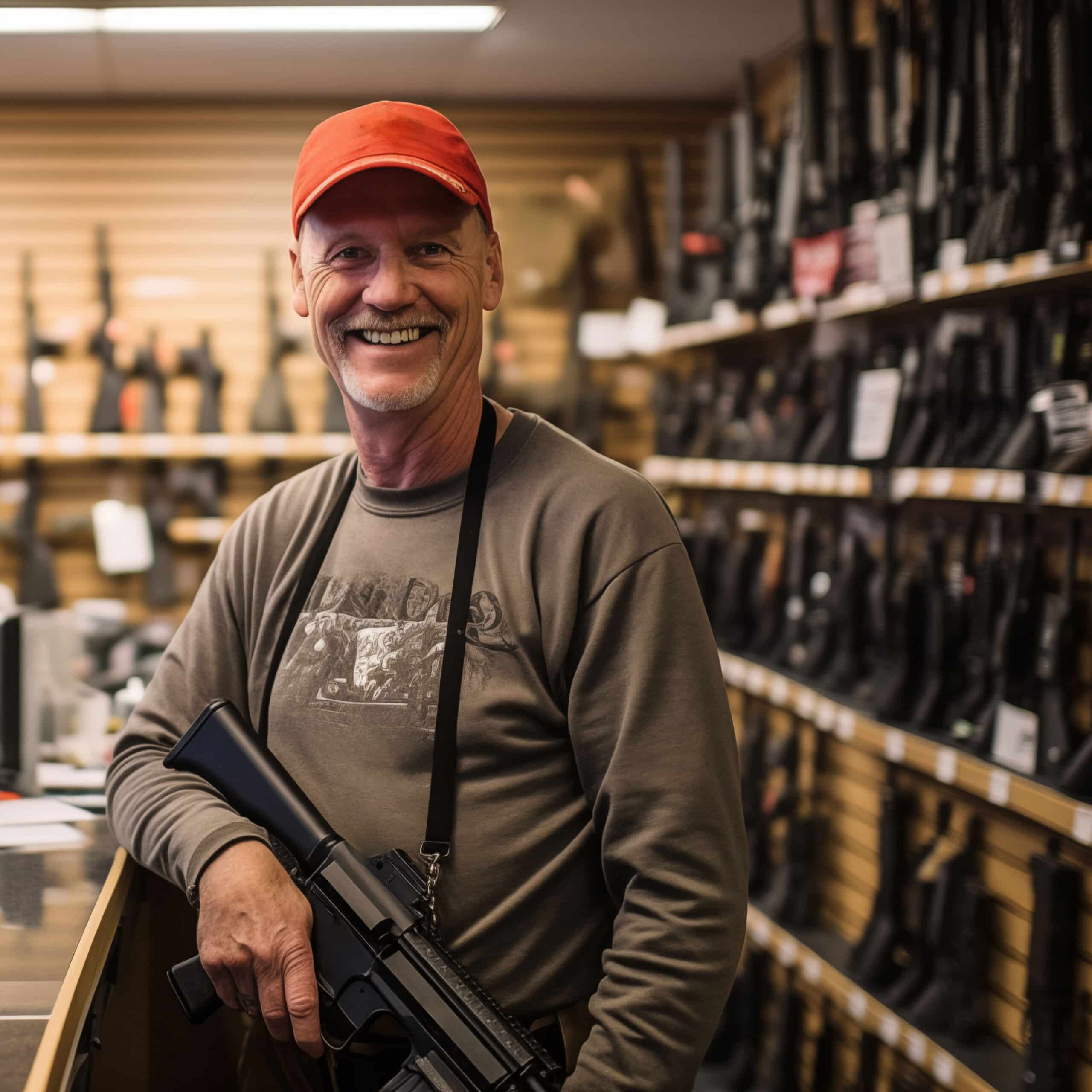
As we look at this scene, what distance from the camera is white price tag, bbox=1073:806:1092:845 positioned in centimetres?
198

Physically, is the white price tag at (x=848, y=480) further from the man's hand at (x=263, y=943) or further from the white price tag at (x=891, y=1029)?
the man's hand at (x=263, y=943)

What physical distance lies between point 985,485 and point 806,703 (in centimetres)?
91

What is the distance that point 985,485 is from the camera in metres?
2.39

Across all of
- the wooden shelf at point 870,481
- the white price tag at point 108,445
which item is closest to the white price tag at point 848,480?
the wooden shelf at point 870,481

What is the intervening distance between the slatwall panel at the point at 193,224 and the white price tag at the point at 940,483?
8.26 ft

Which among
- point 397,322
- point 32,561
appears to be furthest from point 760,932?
point 32,561

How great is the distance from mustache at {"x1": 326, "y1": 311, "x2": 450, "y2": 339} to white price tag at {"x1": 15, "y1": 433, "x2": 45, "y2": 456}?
368 centimetres

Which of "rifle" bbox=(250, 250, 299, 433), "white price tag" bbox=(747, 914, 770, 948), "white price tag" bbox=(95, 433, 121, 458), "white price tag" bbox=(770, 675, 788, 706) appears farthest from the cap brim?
"white price tag" bbox=(95, 433, 121, 458)

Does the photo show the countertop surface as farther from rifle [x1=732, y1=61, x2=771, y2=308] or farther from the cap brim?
rifle [x1=732, y1=61, x2=771, y2=308]

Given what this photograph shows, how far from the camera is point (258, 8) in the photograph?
3746 mm

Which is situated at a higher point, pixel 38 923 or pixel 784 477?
pixel 784 477

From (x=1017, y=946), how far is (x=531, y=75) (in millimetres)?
3578

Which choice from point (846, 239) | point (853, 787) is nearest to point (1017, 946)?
point (853, 787)

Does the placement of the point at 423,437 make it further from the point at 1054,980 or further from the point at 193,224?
the point at 193,224
